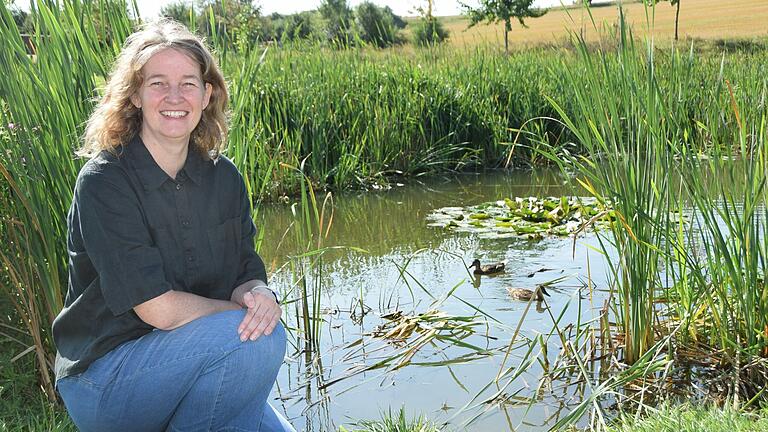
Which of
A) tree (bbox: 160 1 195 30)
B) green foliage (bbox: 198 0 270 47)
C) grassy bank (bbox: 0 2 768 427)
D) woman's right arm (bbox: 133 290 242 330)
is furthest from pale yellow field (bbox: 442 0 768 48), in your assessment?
woman's right arm (bbox: 133 290 242 330)

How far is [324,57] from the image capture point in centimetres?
829

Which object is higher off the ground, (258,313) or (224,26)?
(224,26)

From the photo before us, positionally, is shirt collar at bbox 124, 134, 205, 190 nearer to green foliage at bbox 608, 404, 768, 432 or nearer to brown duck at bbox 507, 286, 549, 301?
green foliage at bbox 608, 404, 768, 432

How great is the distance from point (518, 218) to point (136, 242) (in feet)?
13.5

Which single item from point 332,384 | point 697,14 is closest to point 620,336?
point 332,384

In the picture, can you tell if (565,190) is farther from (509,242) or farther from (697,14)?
(697,14)

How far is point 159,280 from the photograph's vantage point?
221cm

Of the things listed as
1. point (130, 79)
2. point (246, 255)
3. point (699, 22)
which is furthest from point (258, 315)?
point (699, 22)

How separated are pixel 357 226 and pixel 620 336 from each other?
2.94 metres

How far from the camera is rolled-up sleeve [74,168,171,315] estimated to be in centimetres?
216

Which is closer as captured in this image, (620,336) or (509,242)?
(620,336)

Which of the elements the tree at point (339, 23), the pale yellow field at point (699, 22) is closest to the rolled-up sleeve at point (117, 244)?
Answer: the tree at point (339, 23)

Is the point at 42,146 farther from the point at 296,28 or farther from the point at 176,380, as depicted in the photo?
the point at 296,28

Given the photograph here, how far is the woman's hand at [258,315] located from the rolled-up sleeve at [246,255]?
181mm
